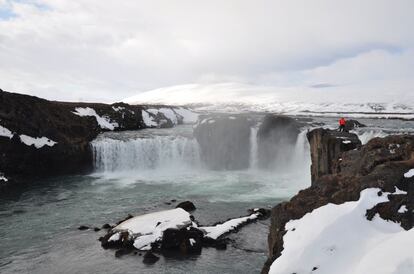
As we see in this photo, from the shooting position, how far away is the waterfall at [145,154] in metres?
45.2

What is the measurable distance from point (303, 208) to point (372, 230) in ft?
7.52

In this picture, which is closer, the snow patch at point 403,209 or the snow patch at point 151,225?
the snow patch at point 403,209

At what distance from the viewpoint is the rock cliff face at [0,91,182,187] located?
1581 inches

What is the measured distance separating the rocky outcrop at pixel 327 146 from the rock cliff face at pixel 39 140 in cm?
2720

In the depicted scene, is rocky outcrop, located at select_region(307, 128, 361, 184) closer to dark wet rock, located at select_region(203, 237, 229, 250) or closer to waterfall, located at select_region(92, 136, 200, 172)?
dark wet rock, located at select_region(203, 237, 229, 250)

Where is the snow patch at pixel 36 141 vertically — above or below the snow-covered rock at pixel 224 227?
above

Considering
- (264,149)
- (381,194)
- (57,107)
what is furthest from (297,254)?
(57,107)

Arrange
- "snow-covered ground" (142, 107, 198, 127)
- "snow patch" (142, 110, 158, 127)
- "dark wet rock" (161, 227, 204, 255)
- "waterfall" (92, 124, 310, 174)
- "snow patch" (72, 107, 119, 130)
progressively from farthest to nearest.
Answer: "snow-covered ground" (142, 107, 198, 127) → "snow patch" (142, 110, 158, 127) → "snow patch" (72, 107, 119, 130) → "waterfall" (92, 124, 310, 174) → "dark wet rock" (161, 227, 204, 255)

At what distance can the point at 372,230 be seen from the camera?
10062mm

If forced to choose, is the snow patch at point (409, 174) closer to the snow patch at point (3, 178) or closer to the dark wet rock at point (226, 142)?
the dark wet rock at point (226, 142)

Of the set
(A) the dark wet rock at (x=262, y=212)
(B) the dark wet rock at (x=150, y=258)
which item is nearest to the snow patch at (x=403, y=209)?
(B) the dark wet rock at (x=150, y=258)

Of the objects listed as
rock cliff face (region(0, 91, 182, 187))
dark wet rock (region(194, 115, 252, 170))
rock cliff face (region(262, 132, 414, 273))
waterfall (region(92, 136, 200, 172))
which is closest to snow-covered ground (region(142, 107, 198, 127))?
rock cliff face (region(0, 91, 182, 187))

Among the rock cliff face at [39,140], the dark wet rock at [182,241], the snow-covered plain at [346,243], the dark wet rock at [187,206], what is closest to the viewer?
the snow-covered plain at [346,243]

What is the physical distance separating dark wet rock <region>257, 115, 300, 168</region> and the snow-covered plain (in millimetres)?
33229
